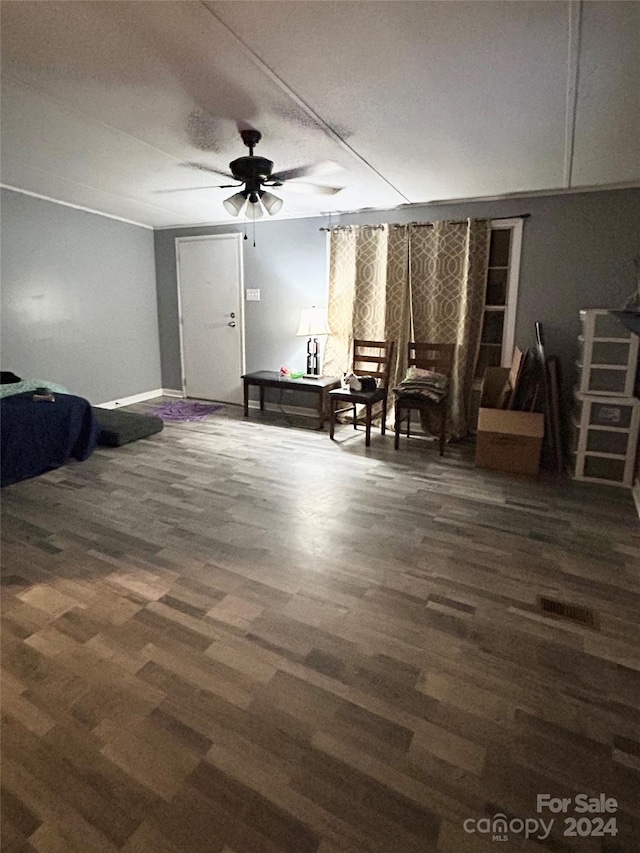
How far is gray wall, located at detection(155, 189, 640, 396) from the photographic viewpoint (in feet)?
12.3

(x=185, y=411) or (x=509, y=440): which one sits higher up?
(x=509, y=440)

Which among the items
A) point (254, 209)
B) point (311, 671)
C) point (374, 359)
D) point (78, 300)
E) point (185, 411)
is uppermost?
point (254, 209)

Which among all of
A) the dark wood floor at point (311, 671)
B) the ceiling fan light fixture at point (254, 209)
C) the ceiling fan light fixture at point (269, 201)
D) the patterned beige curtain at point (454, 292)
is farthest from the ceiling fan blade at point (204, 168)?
the dark wood floor at point (311, 671)

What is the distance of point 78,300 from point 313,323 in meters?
2.64

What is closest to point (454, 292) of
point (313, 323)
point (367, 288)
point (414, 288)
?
point (414, 288)

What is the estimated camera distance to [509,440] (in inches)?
142

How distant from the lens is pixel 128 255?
564 cm

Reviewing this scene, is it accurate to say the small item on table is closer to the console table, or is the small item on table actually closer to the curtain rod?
the console table

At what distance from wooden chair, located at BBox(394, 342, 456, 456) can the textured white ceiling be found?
56.3 inches

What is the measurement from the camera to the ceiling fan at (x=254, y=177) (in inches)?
111

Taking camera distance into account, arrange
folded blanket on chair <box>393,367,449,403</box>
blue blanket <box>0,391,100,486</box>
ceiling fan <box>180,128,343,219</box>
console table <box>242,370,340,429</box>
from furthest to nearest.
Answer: console table <box>242,370,340,429</box> → folded blanket on chair <box>393,367,449,403</box> → blue blanket <box>0,391,100,486</box> → ceiling fan <box>180,128,343,219</box>

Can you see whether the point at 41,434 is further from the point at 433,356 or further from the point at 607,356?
the point at 607,356

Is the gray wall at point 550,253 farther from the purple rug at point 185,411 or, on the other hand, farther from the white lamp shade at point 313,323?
the purple rug at point 185,411

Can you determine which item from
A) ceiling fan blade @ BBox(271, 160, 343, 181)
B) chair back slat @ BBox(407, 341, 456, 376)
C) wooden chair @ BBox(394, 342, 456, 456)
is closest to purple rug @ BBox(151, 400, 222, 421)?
wooden chair @ BBox(394, 342, 456, 456)
